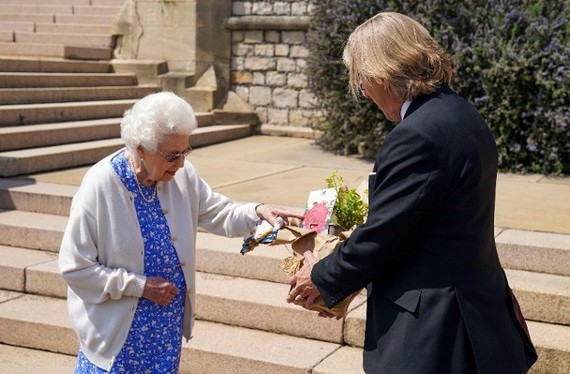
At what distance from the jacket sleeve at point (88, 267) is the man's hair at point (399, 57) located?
1101mm

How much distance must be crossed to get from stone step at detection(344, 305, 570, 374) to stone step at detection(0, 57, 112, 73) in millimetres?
6705

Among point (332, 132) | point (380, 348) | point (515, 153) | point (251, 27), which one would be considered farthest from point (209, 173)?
point (380, 348)

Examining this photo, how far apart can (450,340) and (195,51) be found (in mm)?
9385

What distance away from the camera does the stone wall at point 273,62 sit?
1158 centimetres

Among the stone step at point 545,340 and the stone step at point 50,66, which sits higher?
the stone step at point 50,66

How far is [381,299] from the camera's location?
9.46ft

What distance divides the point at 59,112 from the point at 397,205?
777cm

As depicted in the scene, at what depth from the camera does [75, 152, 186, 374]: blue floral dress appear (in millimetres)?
3374

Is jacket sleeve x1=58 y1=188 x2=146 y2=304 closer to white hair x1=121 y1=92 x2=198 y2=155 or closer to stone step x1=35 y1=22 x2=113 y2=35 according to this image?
white hair x1=121 y1=92 x2=198 y2=155

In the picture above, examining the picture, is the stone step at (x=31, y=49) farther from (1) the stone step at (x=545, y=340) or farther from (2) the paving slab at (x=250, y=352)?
(1) the stone step at (x=545, y=340)

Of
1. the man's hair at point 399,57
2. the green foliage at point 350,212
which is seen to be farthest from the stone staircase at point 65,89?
the man's hair at point 399,57

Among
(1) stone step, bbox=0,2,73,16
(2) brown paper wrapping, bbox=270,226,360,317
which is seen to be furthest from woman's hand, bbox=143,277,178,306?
(1) stone step, bbox=0,2,73,16

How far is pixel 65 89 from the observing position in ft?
34.7

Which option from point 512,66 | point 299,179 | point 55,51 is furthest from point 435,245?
point 55,51
